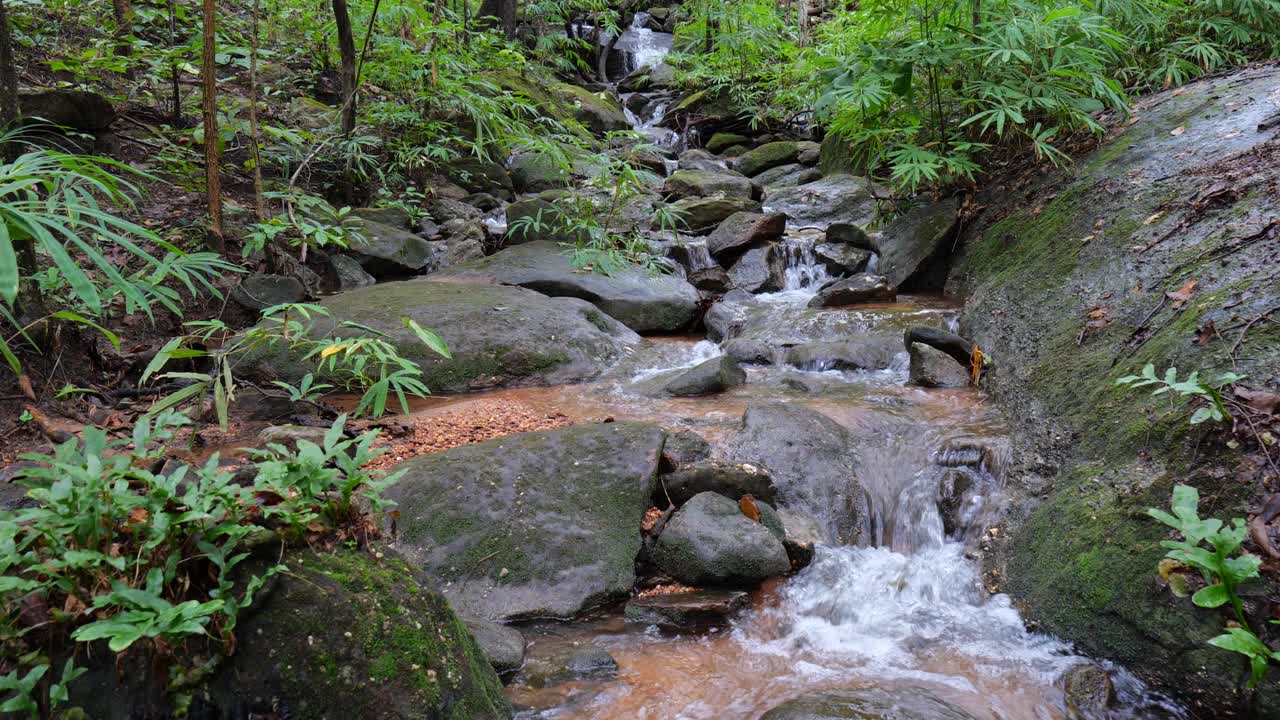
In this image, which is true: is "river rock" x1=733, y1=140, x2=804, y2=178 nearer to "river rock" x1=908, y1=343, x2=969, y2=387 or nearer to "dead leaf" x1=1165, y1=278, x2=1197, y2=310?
"river rock" x1=908, y1=343, x2=969, y2=387

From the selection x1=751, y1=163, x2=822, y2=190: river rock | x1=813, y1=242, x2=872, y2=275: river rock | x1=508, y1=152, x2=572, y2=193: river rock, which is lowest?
x1=813, y1=242, x2=872, y2=275: river rock

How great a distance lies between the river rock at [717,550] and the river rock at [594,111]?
40.0ft

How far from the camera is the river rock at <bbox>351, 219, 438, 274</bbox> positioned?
8047mm

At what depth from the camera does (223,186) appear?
740 cm

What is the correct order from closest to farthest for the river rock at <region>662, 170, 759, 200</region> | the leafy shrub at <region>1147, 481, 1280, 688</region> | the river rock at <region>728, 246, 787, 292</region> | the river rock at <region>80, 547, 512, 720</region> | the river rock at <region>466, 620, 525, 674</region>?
the river rock at <region>80, 547, 512, 720</region> → the leafy shrub at <region>1147, 481, 1280, 688</region> → the river rock at <region>466, 620, 525, 674</region> → the river rock at <region>728, 246, 787, 292</region> → the river rock at <region>662, 170, 759, 200</region>

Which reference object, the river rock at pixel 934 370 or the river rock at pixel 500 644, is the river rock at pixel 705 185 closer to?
the river rock at pixel 934 370

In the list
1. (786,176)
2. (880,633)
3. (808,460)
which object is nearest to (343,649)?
(880,633)

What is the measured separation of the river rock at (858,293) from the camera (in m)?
7.89

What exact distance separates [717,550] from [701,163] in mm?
11656

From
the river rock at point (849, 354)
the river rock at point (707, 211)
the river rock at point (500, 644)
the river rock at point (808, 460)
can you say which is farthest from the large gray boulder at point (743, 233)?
the river rock at point (500, 644)

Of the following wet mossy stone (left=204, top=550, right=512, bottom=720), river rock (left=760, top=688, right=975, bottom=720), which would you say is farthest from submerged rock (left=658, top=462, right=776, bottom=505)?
wet mossy stone (left=204, top=550, right=512, bottom=720)

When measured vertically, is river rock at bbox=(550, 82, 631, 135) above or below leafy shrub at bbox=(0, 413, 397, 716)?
above

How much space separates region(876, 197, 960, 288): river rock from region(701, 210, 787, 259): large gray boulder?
181cm

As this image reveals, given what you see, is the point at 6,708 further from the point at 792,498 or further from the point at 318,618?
the point at 792,498
